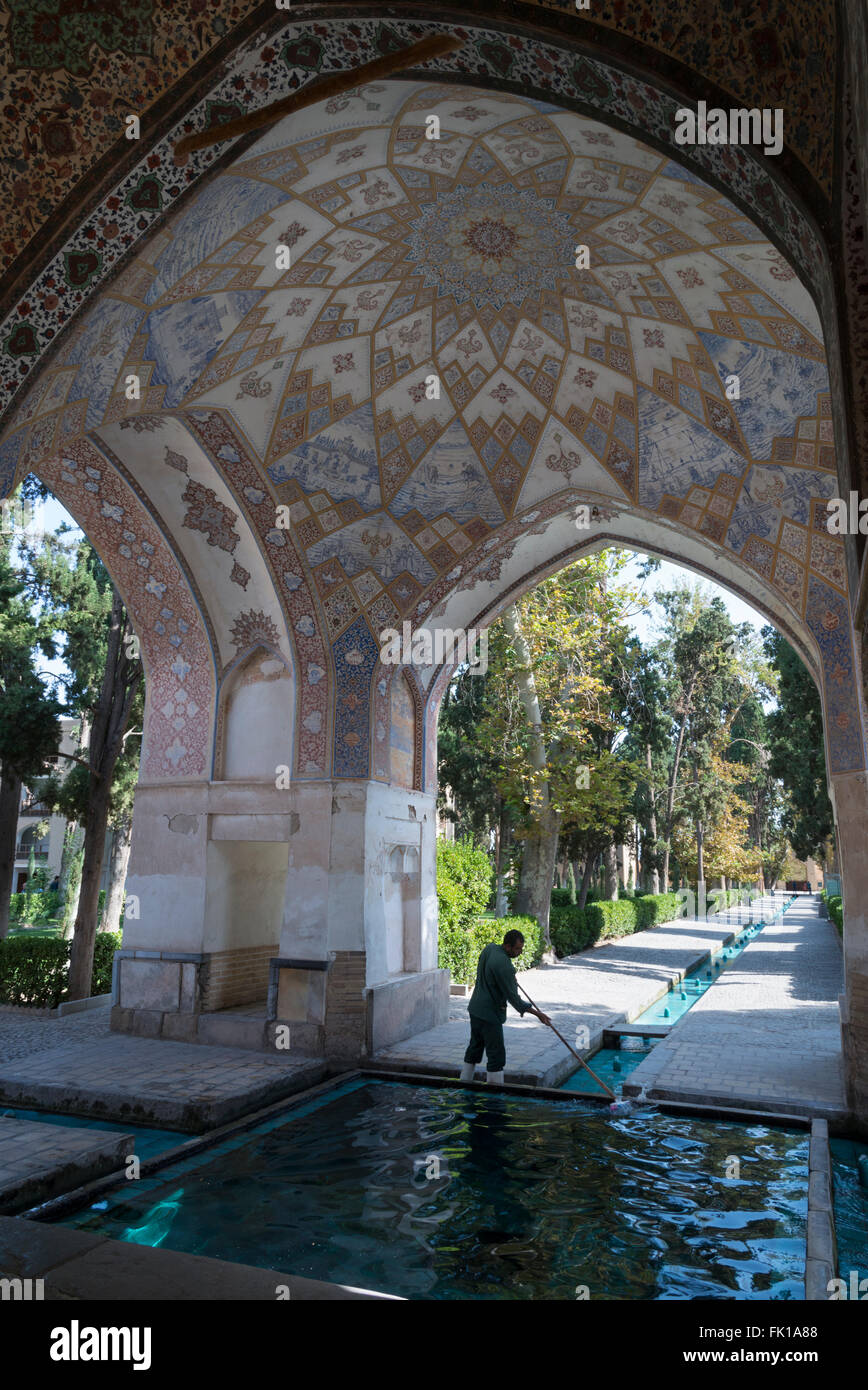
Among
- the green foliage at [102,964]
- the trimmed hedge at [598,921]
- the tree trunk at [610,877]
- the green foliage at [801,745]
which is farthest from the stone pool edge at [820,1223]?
the tree trunk at [610,877]

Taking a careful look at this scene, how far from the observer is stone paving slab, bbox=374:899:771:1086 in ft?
23.6

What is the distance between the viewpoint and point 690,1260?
12.0 ft

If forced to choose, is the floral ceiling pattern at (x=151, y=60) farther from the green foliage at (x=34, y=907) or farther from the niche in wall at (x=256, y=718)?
the green foliage at (x=34, y=907)

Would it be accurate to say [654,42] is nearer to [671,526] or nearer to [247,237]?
[247,237]

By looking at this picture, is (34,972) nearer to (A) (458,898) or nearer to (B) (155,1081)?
(B) (155,1081)

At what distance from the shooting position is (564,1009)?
9.50 m

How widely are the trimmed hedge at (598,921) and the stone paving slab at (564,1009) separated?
0.29 metres

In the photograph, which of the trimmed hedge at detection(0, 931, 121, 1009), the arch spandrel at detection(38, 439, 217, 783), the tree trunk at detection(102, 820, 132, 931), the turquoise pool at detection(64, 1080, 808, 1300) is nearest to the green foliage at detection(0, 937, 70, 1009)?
the trimmed hedge at detection(0, 931, 121, 1009)

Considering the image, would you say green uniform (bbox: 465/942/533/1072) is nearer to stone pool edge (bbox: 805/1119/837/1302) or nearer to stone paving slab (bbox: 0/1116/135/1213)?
stone pool edge (bbox: 805/1119/837/1302)

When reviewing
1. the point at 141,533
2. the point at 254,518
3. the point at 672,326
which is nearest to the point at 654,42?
the point at 672,326

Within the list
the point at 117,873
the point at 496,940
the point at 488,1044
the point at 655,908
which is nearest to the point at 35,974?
the point at 117,873

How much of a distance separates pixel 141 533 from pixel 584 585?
26.8 ft

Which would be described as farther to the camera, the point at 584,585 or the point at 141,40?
the point at 584,585

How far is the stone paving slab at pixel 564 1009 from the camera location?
720cm
